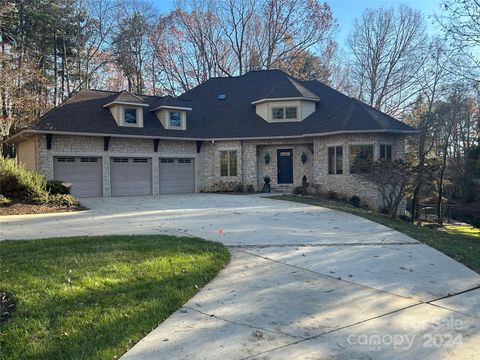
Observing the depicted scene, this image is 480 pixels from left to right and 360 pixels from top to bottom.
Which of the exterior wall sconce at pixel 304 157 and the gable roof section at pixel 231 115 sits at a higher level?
the gable roof section at pixel 231 115

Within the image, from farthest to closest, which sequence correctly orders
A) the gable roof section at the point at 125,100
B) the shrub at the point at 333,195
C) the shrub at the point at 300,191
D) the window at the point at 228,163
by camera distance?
1. the window at the point at 228,163
2. the shrub at the point at 300,191
3. the gable roof section at the point at 125,100
4. the shrub at the point at 333,195

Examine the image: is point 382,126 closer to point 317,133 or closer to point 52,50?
point 317,133

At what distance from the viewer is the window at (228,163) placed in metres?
22.1

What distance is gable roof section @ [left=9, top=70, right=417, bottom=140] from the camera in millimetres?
19000

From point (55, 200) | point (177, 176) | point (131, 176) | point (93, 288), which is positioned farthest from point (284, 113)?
point (93, 288)

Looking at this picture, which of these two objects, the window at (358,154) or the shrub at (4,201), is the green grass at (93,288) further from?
the window at (358,154)

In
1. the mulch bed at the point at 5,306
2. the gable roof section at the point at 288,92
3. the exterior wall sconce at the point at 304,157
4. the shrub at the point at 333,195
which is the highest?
the gable roof section at the point at 288,92

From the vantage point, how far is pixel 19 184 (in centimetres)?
1385

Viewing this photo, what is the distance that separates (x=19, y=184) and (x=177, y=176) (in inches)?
356

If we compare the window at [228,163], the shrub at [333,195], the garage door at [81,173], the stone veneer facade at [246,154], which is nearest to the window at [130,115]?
the stone veneer facade at [246,154]

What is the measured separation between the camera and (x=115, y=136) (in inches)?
752

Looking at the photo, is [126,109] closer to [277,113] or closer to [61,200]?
[61,200]

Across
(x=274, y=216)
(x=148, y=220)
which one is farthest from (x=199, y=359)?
(x=274, y=216)

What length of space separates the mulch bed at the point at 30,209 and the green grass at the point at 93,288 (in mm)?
5603
